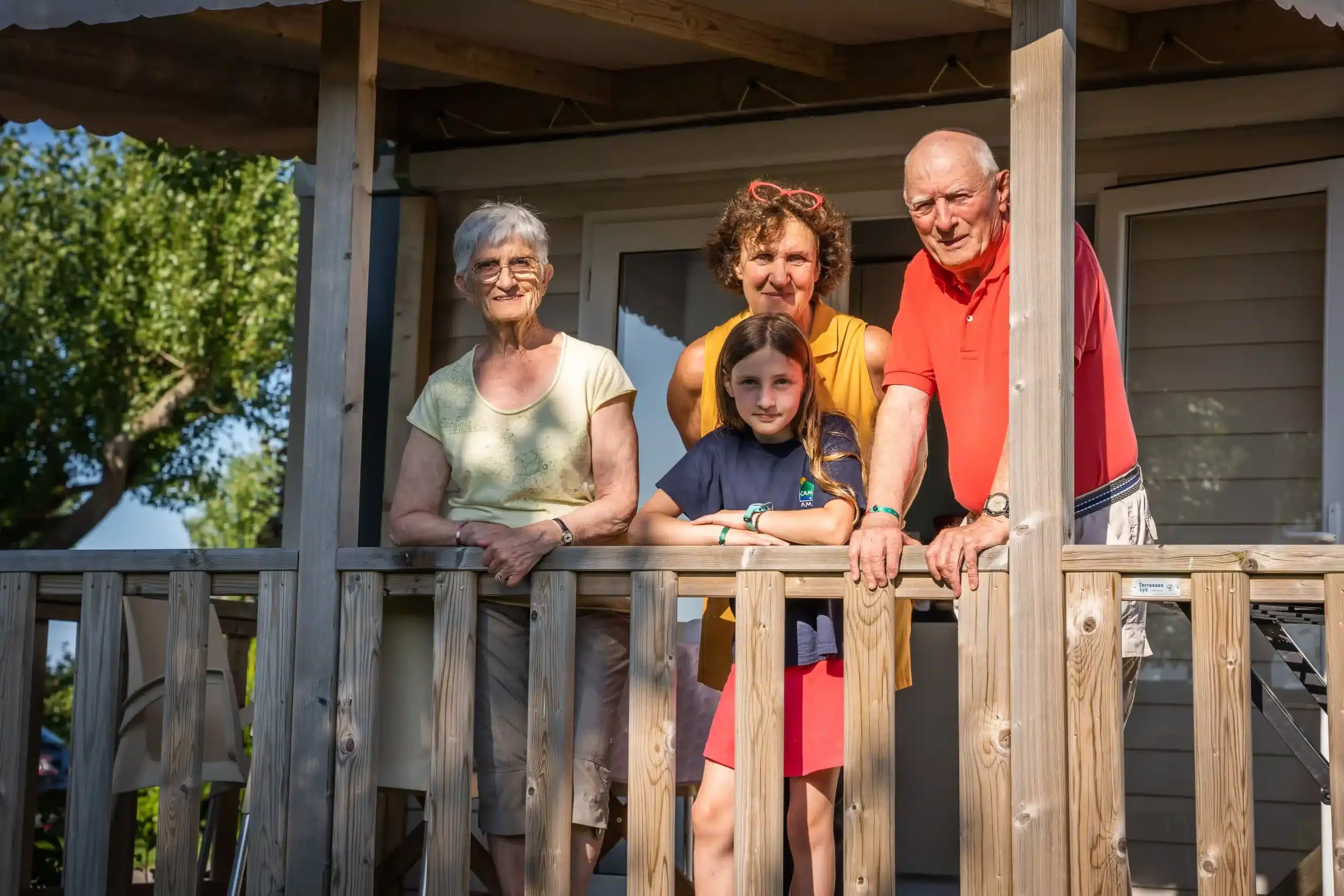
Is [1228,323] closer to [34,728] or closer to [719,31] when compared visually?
[719,31]

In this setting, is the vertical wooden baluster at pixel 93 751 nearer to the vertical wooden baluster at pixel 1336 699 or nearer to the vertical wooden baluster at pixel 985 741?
the vertical wooden baluster at pixel 985 741

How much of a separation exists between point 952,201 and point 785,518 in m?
0.74

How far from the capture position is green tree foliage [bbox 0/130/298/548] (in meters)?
18.4

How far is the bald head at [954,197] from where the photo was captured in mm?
3195

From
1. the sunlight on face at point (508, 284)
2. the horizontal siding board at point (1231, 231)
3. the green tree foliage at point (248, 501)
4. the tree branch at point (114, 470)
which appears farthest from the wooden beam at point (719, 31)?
the green tree foliage at point (248, 501)

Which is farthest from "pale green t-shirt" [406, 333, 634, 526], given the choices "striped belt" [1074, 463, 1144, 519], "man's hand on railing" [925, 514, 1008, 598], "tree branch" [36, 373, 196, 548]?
"tree branch" [36, 373, 196, 548]

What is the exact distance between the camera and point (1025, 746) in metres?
3.04

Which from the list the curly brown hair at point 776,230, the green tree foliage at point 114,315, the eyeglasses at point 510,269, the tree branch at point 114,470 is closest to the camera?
the eyeglasses at point 510,269

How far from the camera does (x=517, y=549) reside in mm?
3465

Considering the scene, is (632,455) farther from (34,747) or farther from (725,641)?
(34,747)

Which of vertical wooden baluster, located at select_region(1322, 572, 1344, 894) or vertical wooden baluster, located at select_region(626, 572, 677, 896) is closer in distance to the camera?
vertical wooden baluster, located at select_region(1322, 572, 1344, 894)

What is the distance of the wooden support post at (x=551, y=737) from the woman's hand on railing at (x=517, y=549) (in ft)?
0.17

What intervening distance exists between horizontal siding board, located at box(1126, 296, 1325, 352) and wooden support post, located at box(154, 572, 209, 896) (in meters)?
3.09

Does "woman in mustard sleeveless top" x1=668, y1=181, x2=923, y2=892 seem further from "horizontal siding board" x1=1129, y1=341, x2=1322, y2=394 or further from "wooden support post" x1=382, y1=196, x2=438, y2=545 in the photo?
"wooden support post" x1=382, y1=196, x2=438, y2=545
